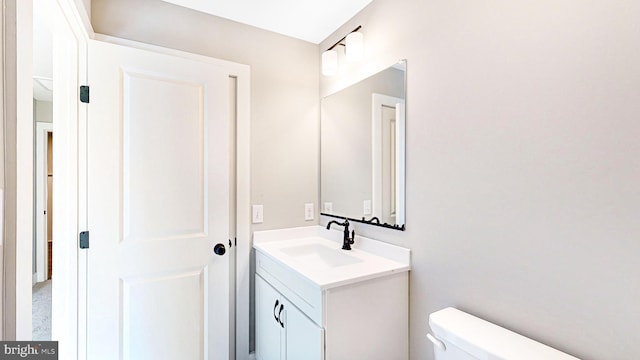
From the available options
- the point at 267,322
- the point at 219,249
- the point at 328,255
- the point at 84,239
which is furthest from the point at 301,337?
the point at 84,239

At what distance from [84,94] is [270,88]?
3.34 ft

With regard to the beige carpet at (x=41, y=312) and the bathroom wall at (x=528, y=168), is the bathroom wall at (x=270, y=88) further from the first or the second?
the beige carpet at (x=41, y=312)

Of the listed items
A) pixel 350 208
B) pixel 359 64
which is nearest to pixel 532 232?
pixel 350 208

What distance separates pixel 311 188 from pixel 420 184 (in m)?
0.93

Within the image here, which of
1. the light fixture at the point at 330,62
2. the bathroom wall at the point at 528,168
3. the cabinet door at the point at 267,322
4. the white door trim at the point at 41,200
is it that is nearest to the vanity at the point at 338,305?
→ the cabinet door at the point at 267,322

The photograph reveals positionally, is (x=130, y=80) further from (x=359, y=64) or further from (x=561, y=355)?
(x=561, y=355)

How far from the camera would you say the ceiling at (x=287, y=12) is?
1.72 metres

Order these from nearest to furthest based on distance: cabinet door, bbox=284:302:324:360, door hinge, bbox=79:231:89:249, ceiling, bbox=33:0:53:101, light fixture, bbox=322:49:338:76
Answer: ceiling, bbox=33:0:53:101
cabinet door, bbox=284:302:324:360
door hinge, bbox=79:231:89:249
light fixture, bbox=322:49:338:76

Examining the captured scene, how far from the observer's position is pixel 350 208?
190cm

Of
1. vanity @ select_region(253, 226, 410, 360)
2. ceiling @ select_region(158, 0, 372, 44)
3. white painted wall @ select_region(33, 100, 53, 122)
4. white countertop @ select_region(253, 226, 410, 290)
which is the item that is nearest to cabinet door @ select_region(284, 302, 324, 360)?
vanity @ select_region(253, 226, 410, 360)

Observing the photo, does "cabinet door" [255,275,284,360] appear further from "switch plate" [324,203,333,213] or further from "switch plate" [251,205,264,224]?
"switch plate" [324,203,333,213]

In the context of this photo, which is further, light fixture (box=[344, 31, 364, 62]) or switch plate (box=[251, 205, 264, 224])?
switch plate (box=[251, 205, 264, 224])

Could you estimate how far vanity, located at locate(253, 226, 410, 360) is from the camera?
1.25 m

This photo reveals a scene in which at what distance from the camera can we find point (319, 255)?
1889 millimetres
